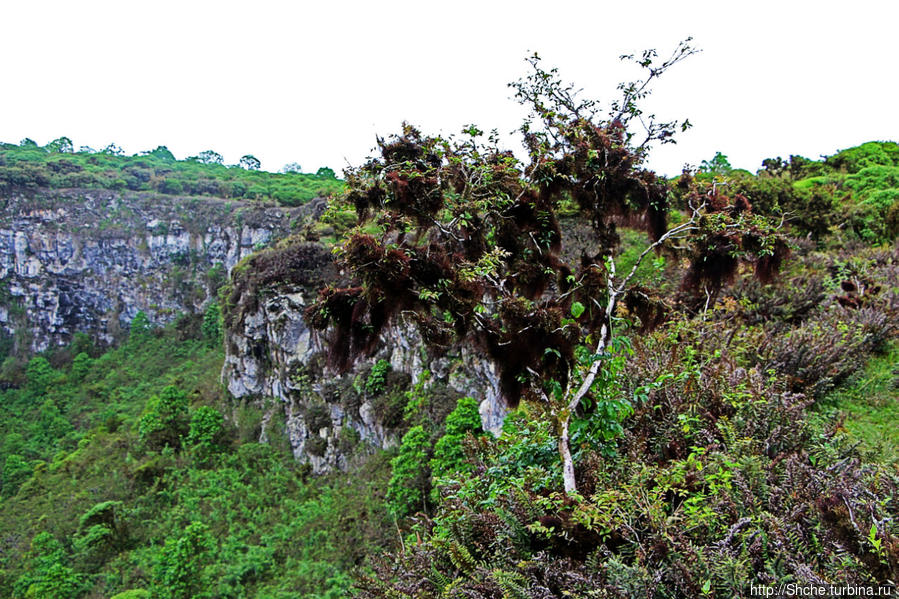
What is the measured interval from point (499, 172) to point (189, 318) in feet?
140

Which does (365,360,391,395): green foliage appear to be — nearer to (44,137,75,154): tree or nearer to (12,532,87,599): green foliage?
(12,532,87,599): green foliage

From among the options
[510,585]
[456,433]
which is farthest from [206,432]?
[510,585]

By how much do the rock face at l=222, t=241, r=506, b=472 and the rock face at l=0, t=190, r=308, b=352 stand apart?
21.3m

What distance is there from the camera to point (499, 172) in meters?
3.07

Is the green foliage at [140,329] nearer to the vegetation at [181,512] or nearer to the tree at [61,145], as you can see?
the vegetation at [181,512]

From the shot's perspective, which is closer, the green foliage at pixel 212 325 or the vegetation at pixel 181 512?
the vegetation at pixel 181 512

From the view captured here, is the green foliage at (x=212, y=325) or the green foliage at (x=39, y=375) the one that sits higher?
the green foliage at (x=212, y=325)

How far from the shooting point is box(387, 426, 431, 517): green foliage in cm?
1002

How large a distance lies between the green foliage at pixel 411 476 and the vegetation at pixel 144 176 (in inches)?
1122

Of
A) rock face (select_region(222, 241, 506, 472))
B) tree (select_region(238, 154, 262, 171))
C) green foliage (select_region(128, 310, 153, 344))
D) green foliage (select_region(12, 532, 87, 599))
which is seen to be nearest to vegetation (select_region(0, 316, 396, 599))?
green foliage (select_region(12, 532, 87, 599))

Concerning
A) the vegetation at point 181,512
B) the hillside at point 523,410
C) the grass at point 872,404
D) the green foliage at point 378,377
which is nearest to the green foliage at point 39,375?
the vegetation at point 181,512

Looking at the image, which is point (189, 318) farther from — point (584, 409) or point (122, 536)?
point (584, 409)

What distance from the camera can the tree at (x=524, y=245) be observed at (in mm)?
2537

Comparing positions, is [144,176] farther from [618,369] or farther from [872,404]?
[872,404]
